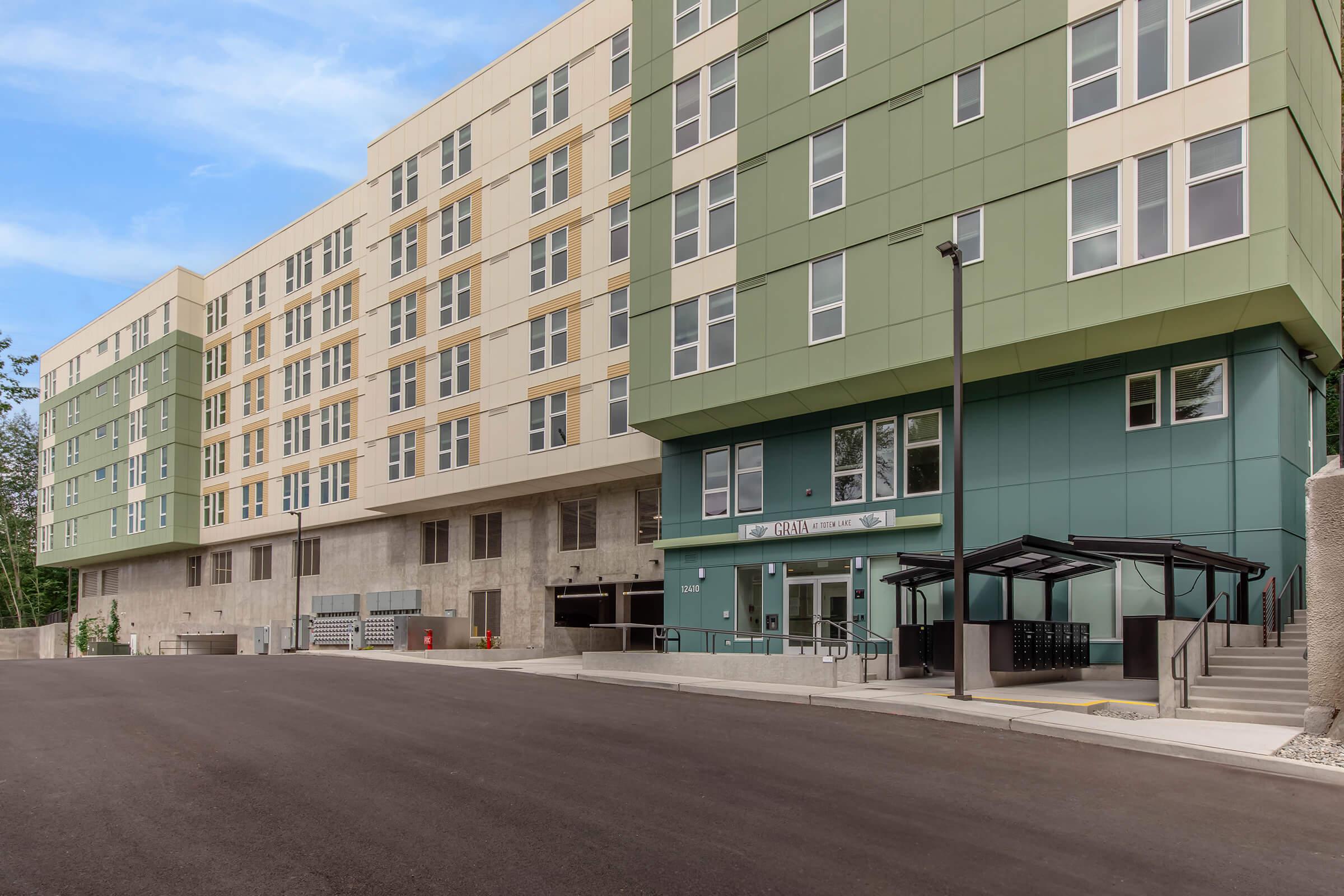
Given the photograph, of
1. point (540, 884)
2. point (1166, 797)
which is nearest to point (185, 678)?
point (540, 884)

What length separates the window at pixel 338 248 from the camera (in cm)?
4872

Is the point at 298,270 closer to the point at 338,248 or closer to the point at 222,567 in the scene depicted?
the point at 338,248

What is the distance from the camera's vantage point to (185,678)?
21.0m

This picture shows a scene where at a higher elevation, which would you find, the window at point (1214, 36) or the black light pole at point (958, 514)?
the window at point (1214, 36)

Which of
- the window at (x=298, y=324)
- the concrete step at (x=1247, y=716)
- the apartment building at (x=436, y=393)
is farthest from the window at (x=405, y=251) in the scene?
the concrete step at (x=1247, y=716)

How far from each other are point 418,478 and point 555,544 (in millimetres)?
7141

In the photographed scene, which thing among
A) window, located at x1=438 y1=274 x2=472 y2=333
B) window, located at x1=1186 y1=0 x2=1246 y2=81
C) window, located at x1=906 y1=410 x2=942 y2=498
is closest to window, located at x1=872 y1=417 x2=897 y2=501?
window, located at x1=906 y1=410 x2=942 y2=498

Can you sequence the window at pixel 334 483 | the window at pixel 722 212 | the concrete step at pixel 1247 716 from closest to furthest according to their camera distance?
the concrete step at pixel 1247 716 → the window at pixel 722 212 → the window at pixel 334 483

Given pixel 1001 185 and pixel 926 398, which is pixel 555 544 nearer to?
pixel 926 398

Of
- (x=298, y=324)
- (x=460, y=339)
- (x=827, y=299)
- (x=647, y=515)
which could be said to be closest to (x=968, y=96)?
(x=827, y=299)

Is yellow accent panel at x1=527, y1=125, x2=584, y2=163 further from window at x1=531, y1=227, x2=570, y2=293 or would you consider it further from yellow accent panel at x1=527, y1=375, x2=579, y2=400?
yellow accent panel at x1=527, y1=375, x2=579, y2=400

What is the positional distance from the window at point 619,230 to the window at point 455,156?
905cm

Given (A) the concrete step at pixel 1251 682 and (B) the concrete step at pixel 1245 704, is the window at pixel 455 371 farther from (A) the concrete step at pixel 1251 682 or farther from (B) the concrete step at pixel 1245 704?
(B) the concrete step at pixel 1245 704

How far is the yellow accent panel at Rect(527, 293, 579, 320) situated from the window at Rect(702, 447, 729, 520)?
924cm
